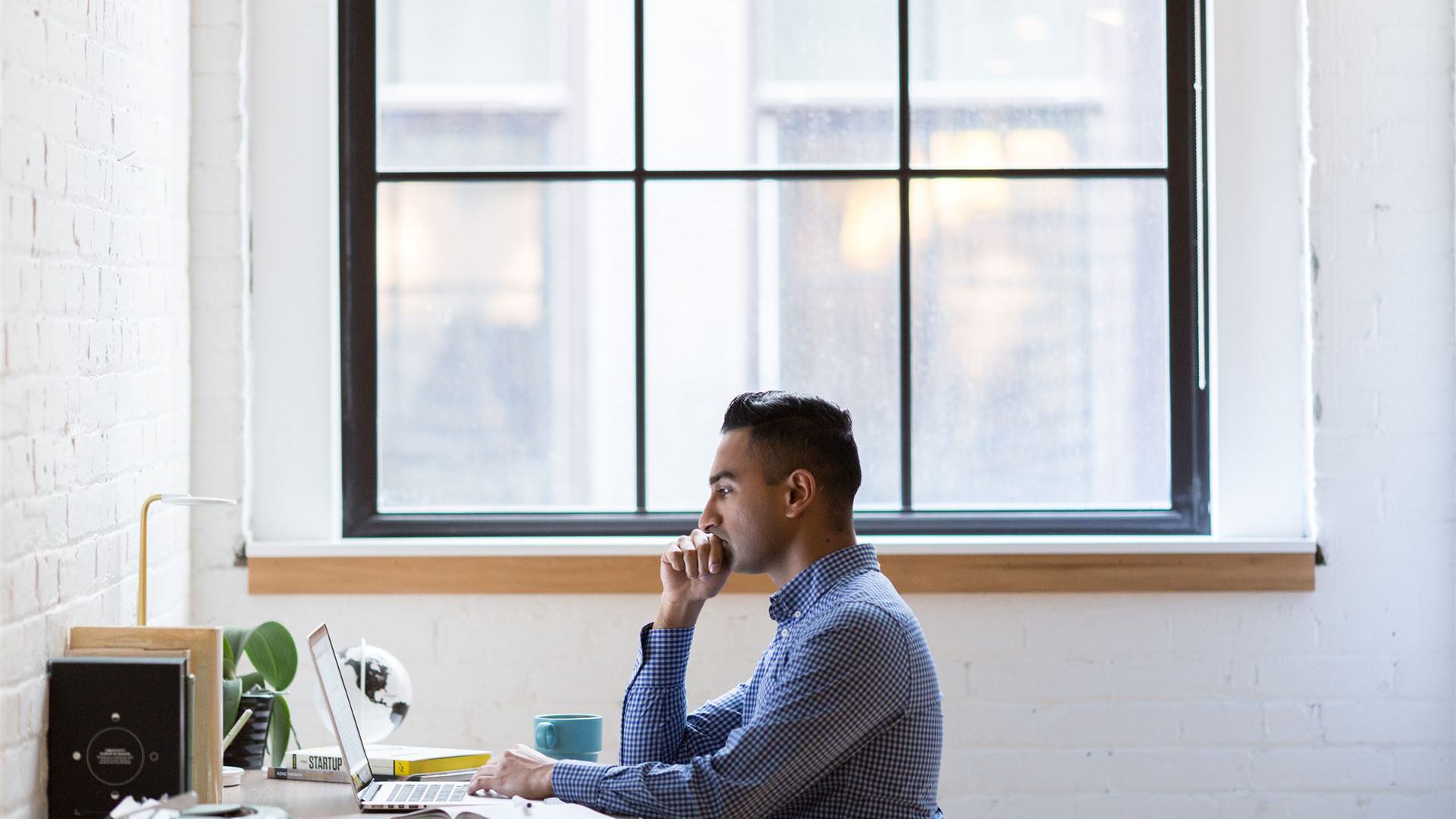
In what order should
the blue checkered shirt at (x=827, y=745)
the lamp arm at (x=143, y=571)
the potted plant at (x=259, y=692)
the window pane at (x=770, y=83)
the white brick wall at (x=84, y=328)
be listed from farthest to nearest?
the window pane at (x=770, y=83) → the potted plant at (x=259, y=692) → the lamp arm at (x=143, y=571) → the white brick wall at (x=84, y=328) → the blue checkered shirt at (x=827, y=745)

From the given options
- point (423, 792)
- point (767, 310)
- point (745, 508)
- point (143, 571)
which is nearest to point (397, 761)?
point (423, 792)

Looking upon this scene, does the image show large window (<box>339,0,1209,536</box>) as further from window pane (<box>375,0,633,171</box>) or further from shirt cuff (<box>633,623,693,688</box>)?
shirt cuff (<box>633,623,693,688</box>)

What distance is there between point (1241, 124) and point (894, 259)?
0.76 metres

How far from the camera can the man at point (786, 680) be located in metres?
1.88

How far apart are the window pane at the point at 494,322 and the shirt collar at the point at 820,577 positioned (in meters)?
1.02

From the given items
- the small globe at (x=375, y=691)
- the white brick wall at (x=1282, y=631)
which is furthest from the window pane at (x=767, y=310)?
the small globe at (x=375, y=691)

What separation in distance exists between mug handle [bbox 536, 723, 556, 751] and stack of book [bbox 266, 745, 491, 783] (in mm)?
132

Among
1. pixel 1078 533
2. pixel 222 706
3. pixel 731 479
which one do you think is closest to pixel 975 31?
pixel 1078 533

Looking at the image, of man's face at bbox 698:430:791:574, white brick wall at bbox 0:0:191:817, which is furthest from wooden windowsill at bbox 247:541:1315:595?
man's face at bbox 698:430:791:574

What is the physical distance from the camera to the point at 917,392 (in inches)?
122

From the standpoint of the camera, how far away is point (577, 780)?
2010mm

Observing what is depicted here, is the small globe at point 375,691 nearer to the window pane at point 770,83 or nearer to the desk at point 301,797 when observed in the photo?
the desk at point 301,797

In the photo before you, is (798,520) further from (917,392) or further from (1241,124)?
(1241,124)

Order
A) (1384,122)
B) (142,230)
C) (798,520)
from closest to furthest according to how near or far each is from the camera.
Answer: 1. (798,520)
2. (142,230)
3. (1384,122)
